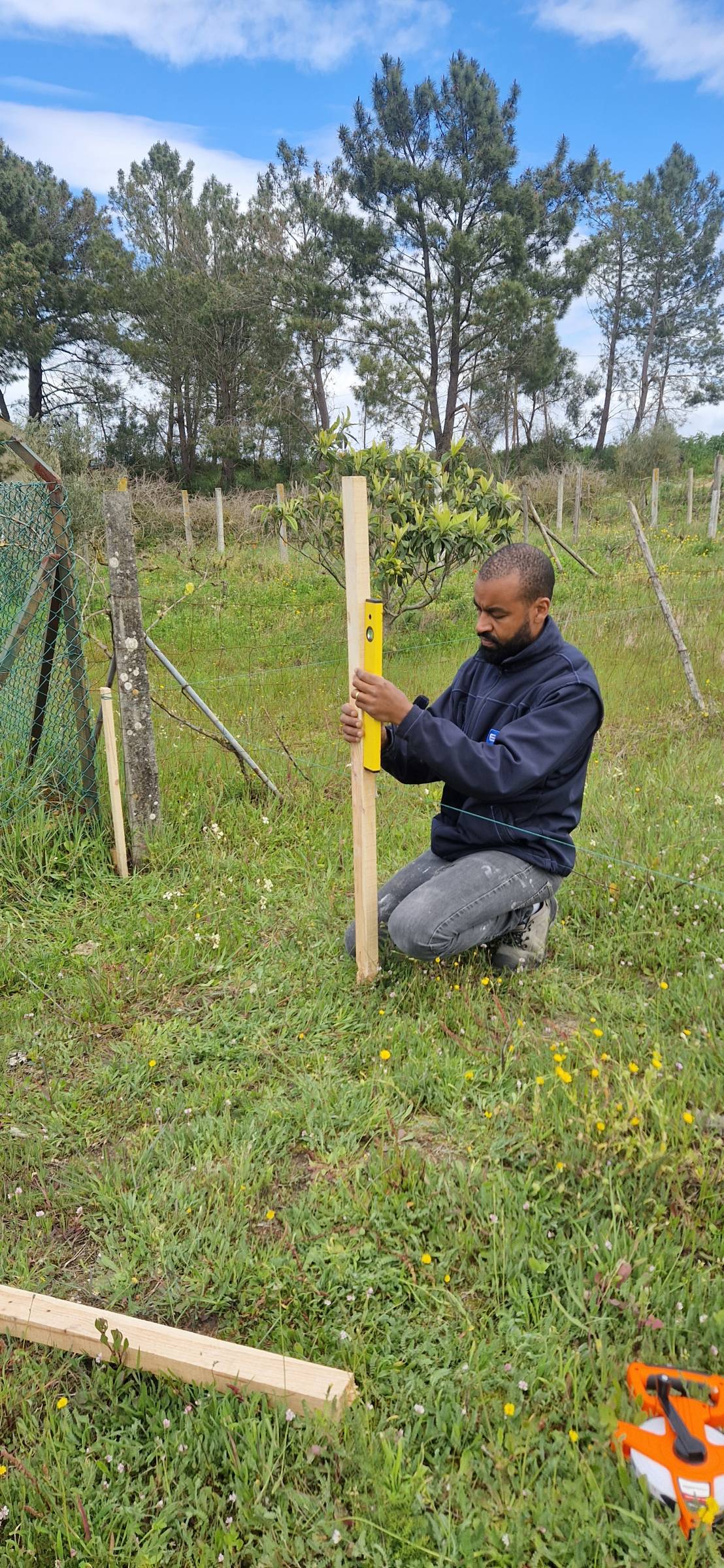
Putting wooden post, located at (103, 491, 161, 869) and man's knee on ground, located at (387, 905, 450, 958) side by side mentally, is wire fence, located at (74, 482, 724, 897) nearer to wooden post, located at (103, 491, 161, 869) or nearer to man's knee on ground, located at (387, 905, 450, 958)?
wooden post, located at (103, 491, 161, 869)

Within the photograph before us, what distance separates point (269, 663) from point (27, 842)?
446cm

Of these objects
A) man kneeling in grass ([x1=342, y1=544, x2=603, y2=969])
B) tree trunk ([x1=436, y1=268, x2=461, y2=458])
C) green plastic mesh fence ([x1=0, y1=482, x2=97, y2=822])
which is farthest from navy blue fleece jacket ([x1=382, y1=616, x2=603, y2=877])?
tree trunk ([x1=436, y1=268, x2=461, y2=458])

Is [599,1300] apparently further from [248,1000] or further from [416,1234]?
[248,1000]

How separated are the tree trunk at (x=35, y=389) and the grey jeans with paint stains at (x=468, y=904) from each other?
1353 inches

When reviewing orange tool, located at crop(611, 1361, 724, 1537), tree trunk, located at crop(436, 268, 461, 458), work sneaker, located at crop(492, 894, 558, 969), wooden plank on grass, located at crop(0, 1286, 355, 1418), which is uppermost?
tree trunk, located at crop(436, 268, 461, 458)

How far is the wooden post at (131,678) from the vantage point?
13.9 ft

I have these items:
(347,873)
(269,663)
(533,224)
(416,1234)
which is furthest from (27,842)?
(533,224)

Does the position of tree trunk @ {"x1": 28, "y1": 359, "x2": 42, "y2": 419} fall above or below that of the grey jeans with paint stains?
above

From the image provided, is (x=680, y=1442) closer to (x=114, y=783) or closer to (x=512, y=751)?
(x=512, y=751)

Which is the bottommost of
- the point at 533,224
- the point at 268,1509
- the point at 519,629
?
the point at 268,1509

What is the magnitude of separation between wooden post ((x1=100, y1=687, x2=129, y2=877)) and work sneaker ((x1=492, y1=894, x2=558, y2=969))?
1.91m

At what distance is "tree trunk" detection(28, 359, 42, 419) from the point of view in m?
32.5

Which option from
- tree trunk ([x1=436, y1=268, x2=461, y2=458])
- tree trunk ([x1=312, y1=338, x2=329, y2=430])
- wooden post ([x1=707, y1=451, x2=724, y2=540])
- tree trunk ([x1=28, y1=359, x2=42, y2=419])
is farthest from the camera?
tree trunk ([x1=28, y1=359, x2=42, y2=419])

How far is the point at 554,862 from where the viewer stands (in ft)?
10.5
